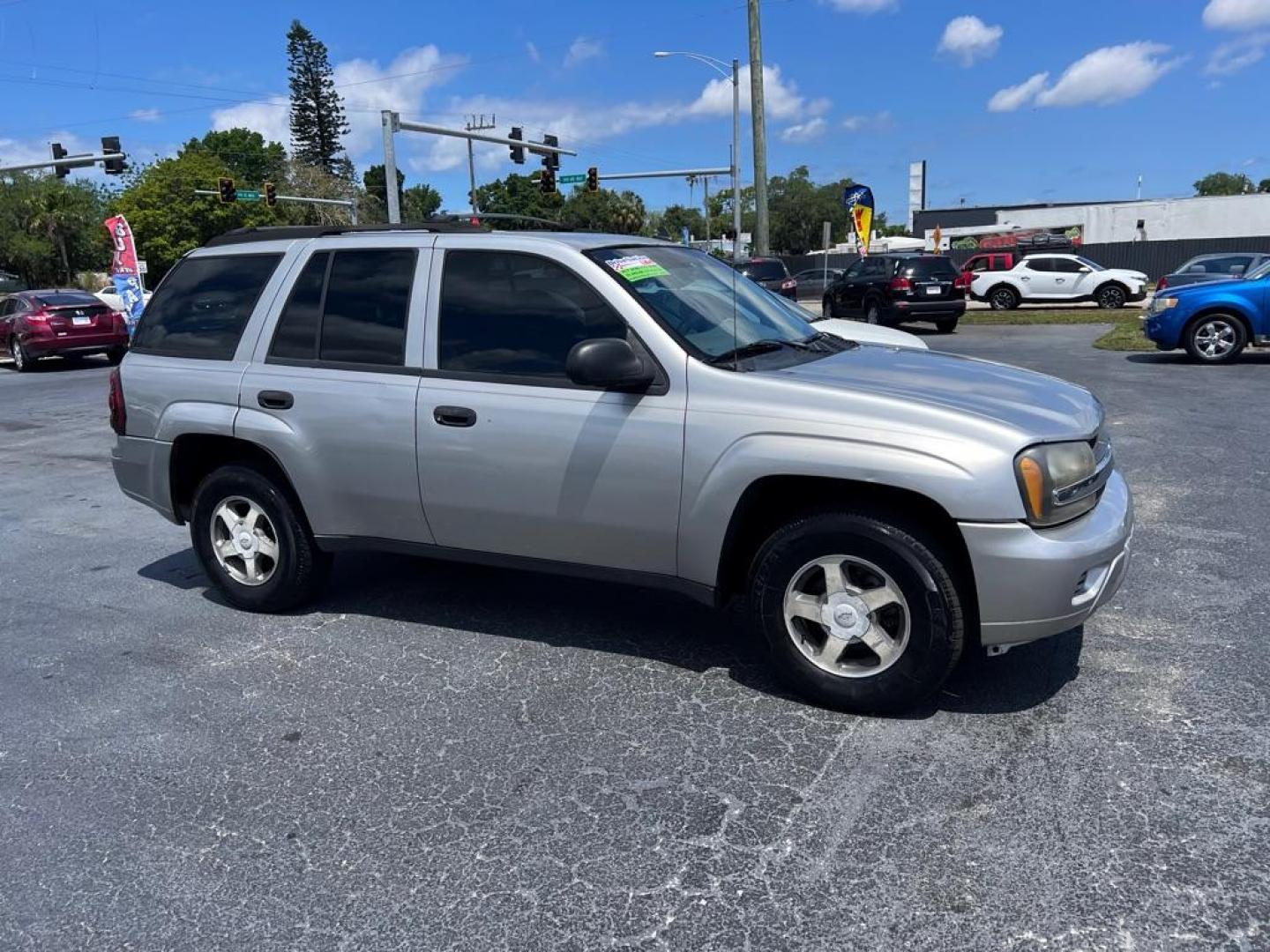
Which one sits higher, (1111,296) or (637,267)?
(637,267)

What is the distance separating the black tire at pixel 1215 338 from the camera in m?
13.4

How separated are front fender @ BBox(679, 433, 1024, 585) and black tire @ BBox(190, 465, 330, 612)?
2018 mm

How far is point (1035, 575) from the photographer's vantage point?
335 centimetres

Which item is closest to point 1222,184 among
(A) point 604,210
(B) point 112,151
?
(A) point 604,210

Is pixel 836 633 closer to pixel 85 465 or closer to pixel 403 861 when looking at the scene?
pixel 403 861

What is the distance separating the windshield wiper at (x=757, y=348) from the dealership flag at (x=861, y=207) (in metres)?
21.7

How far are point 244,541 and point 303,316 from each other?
1180 millimetres

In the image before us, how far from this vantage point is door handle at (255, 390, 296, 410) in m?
4.57

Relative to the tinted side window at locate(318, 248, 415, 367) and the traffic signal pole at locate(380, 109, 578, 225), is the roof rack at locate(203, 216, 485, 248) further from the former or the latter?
the traffic signal pole at locate(380, 109, 578, 225)

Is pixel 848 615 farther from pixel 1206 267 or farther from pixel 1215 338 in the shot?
pixel 1206 267

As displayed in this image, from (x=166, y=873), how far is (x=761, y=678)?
225cm

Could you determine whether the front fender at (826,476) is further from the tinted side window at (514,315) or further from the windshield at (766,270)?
the windshield at (766,270)

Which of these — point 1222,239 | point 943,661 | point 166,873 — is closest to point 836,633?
point 943,661

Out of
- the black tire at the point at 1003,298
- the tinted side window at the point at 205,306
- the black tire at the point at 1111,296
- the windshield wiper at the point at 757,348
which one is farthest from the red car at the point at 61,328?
the black tire at the point at 1111,296
